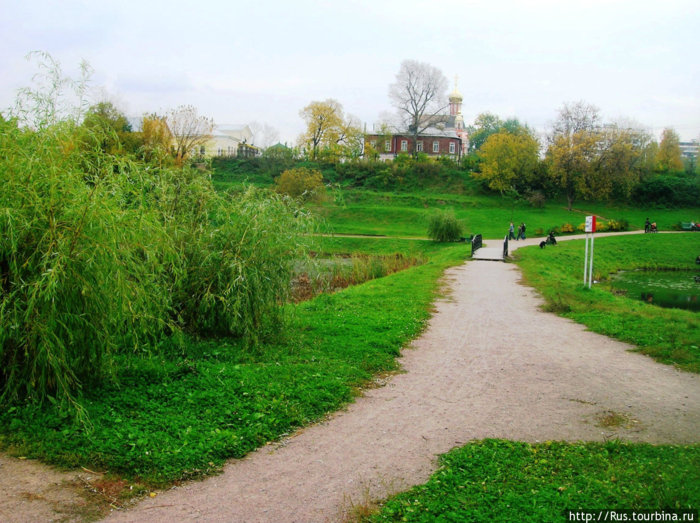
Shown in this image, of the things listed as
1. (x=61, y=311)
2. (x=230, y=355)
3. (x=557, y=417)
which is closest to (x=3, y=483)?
(x=61, y=311)

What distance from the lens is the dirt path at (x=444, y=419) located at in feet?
15.5

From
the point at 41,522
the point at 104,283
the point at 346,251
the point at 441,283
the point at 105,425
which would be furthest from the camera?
the point at 346,251

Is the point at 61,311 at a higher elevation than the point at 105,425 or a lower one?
higher

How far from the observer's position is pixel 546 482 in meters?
4.87

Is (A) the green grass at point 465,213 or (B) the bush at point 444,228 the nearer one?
(B) the bush at point 444,228

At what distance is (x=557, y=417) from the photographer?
674 centimetres

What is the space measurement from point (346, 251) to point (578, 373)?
93.2 feet

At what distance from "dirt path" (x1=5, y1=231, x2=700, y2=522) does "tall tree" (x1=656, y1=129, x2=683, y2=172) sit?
7132 centimetres

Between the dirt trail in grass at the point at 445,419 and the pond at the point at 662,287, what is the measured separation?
41.4 feet

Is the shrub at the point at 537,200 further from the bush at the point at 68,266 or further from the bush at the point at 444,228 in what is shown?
the bush at the point at 68,266

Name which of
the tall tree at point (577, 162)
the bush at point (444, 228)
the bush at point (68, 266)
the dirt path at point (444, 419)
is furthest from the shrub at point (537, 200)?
the bush at point (68, 266)

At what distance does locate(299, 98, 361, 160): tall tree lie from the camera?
77.2 metres

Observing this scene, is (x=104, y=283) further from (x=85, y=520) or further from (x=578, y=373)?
(x=578, y=373)

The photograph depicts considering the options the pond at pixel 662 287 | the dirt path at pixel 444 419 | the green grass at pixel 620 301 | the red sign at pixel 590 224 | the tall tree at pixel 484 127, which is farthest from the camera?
the tall tree at pixel 484 127
